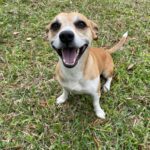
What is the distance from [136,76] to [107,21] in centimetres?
151

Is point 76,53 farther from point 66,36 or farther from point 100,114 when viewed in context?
point 100,114

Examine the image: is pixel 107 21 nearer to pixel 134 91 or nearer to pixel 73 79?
pixel 134 91

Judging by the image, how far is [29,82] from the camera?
171 inches

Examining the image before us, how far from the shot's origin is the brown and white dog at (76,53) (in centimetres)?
295

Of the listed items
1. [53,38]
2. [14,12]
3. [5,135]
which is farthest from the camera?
[14,12]

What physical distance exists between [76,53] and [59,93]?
1208mm

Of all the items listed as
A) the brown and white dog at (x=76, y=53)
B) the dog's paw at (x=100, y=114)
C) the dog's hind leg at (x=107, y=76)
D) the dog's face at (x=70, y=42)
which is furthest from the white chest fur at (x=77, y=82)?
the dog's hind leg at (x=107, y=76)

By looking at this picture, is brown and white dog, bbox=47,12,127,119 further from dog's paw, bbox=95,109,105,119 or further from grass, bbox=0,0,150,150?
grass, bbox=0,0,150,150

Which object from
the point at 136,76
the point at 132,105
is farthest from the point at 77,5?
the point at 132,105

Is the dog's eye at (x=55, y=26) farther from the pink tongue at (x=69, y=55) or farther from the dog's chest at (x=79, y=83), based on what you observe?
the dog's chest at (x=79, y=83)

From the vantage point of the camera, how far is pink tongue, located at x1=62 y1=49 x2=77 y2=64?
3061 millimetres

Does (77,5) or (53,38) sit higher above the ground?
(53,38)

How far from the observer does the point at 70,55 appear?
3072 mm

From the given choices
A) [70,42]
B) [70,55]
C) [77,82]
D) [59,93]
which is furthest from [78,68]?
[59,93]
